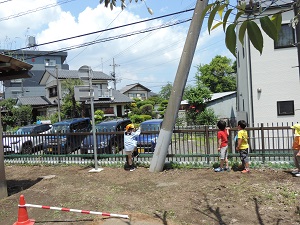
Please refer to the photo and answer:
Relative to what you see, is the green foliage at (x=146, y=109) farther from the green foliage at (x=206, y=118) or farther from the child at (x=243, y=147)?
the child at (x=243, y=147)

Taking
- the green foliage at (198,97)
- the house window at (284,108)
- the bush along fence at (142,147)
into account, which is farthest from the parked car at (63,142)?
the green foliage at (198,97)

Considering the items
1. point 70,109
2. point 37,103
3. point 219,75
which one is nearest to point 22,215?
point 70,109

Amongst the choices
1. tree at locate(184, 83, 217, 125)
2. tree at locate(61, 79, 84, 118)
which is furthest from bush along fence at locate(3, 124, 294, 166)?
tree at locate(61, 79, 84, 118)

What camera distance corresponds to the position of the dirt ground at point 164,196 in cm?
455

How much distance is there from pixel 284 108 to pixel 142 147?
605 cm

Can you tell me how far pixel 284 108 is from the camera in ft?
35.7

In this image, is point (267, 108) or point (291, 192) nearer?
point (291, 192)

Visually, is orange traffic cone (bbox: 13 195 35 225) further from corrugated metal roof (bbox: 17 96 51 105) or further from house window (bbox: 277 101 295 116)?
corrugated metal roof (bbox: 17 96 51 105)

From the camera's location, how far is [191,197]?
5.48 meters

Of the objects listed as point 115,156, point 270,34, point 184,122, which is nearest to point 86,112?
point 184,122

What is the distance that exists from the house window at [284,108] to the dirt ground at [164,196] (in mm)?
4576

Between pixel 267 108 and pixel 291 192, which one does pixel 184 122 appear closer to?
pixel 267 108

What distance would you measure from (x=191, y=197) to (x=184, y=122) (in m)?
19.8

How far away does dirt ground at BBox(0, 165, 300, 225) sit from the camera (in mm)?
4551
